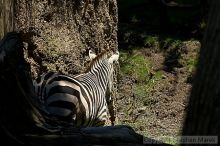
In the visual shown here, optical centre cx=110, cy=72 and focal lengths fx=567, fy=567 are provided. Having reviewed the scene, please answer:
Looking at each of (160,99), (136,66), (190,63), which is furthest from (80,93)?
(190,63)

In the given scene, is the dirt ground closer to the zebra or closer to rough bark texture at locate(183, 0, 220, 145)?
the zebra

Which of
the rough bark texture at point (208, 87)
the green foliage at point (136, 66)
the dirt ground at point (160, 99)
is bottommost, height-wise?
the dirt ground at point (160, 99)

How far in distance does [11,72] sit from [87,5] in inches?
123

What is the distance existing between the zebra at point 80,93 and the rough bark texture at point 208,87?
2.70 meters

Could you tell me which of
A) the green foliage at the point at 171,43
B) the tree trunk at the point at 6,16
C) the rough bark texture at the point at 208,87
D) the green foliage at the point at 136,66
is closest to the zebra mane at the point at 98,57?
the tree trunk at the point at 6,16

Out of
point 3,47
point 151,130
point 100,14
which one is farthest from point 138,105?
point 3,47

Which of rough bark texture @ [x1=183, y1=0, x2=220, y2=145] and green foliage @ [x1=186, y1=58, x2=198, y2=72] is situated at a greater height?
rough bark texture @ [x1=183, y1=0, x2=220, y2=145]

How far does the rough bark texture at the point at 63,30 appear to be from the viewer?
18.1 ft

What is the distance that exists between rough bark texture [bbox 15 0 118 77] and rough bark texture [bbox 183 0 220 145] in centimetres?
326

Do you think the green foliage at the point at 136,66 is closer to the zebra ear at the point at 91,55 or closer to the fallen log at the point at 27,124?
the zebra ear at the point at 91,55

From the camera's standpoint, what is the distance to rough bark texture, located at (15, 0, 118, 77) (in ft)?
18.1

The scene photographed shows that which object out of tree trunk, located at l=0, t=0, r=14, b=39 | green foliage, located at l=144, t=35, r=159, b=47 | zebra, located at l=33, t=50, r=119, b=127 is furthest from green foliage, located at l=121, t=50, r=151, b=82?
tree trunk, located at l=0, t=0, r=14, b=39

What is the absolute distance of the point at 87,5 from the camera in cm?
629

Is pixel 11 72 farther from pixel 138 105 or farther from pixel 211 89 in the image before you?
pixel 138 105
